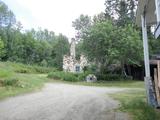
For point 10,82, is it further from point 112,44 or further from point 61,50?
point 61,50

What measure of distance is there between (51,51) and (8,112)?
49402 mm

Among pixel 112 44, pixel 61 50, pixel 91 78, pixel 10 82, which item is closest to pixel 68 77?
pixel 91 78

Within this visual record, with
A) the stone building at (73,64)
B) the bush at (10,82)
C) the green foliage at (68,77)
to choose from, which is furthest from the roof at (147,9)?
the stone building at (73,64)

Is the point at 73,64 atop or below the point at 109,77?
atop

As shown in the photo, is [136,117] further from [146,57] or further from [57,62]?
[57,62]

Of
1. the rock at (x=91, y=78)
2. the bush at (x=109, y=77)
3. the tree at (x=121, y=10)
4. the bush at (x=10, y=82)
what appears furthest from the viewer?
the tree at (x=121, y=10)

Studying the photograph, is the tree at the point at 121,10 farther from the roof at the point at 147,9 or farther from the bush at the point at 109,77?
the roof at the point at 147,9

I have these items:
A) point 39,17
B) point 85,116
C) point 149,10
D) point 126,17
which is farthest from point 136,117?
point 39,17

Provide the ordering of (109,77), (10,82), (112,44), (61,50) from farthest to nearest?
(61,50) < (109,77) < (112,44) < (10,82)

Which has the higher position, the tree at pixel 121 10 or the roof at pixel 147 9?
the tree at pixel 121 10

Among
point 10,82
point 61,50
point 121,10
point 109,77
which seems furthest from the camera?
point 61,50

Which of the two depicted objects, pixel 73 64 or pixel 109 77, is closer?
pixel 109 77

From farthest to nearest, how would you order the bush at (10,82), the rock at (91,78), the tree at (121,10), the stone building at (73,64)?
the stone building at (73,64), the tree at (121,10), the rock at (91,78), the bush at (10,82)

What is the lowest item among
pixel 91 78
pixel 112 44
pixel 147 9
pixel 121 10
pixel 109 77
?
pixel 91 78
